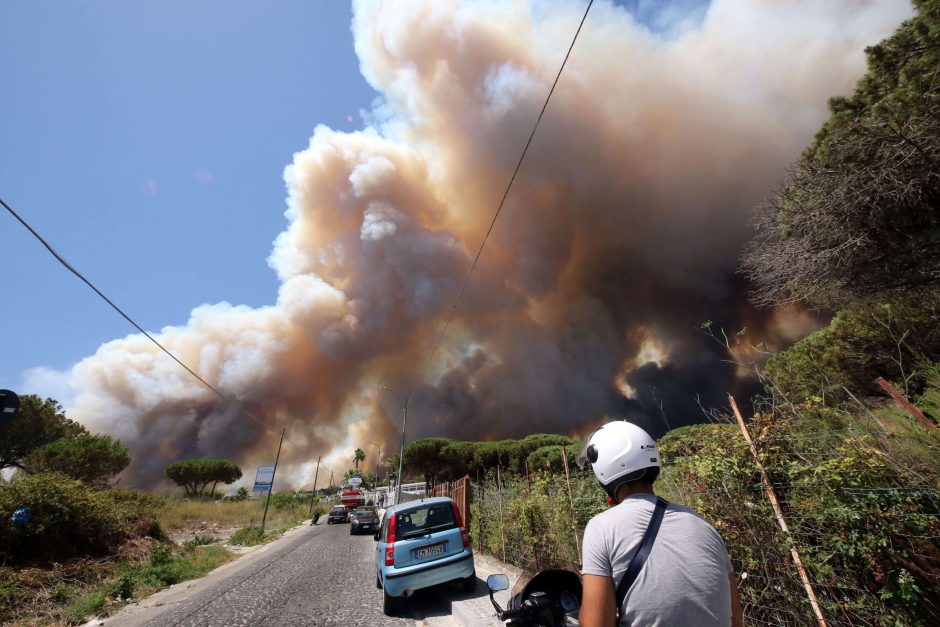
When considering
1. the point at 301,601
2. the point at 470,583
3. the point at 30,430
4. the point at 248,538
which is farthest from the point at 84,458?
the point at 470,583

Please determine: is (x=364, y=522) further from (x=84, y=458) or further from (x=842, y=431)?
(x=84, y=458)

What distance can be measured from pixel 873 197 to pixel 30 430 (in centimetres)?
5086

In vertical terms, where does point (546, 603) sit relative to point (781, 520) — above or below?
below

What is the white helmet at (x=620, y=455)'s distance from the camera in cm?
154

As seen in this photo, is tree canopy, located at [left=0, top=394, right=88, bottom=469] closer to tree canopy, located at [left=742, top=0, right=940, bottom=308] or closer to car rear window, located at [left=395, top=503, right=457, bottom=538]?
car rear window, located at [left=395, top=503, right=457, bottom=538]

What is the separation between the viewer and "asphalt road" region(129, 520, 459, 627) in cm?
546

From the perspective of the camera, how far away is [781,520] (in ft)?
9.07

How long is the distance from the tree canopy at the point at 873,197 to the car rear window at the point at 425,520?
7.31 metres

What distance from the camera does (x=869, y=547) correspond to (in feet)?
7.80

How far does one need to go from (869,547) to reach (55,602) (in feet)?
40.8

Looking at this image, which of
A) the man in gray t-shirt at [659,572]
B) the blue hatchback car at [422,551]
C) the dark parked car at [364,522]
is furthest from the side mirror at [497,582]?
the dark parked car at [364,522]

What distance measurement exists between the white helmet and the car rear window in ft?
17.4

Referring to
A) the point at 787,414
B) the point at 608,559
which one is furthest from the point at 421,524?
the point at 608,559

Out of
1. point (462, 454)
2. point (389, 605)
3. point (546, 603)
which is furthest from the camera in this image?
point (462, 454)
